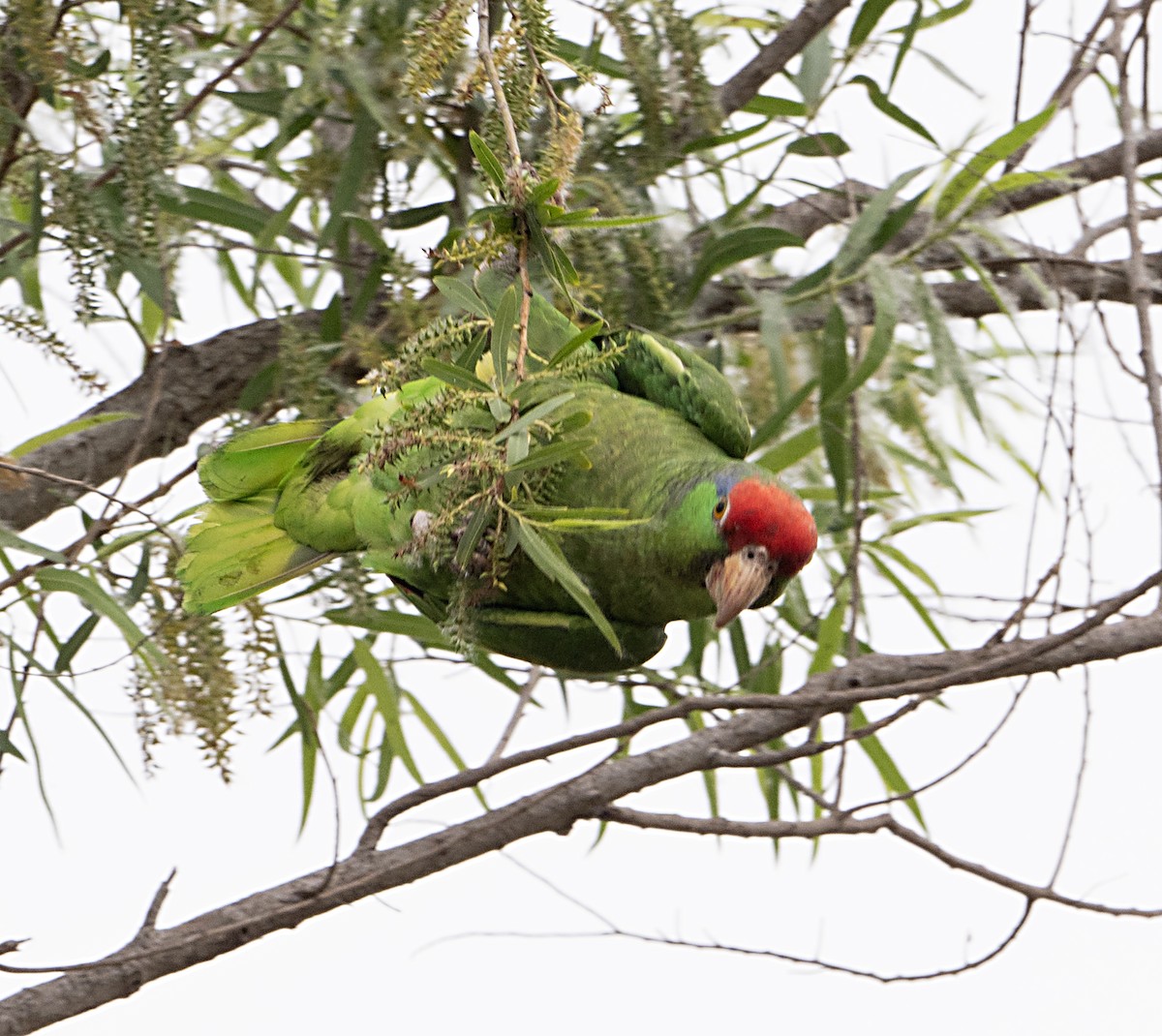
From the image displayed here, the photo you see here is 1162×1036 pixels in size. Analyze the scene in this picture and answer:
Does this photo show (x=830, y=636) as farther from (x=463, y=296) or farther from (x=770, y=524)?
(x=463, y=296)

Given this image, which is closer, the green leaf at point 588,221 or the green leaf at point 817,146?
the green leaf at point 588,221

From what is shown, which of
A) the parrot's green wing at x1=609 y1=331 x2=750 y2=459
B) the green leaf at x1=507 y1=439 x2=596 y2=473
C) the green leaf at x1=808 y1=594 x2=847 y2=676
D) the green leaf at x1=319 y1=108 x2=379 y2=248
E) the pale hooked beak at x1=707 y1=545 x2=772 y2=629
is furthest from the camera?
the green leaf at x1=808 y1=594 x2=847 y2=676

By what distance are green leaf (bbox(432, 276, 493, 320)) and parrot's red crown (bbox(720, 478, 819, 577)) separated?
327 millimetres

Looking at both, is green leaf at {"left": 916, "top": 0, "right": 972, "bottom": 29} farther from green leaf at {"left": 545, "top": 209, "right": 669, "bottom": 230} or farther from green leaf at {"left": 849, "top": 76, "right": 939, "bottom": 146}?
green leaf at {"left": 545, "top": 209, "right": 669, "bottom": 230}

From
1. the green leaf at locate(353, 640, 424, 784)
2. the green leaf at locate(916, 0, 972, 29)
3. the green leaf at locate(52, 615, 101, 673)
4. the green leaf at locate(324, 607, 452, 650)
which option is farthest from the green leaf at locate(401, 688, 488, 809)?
the green leaf at locate(916, 0, 972, 29)

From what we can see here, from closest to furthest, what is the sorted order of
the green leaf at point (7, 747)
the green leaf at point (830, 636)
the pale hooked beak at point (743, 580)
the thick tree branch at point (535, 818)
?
1. the pale hooked beak at point (743, 580)
2. the thick tree branch at point (535, 818)
3. the green leaf at point (7, 747)
4. the green leaf at point (830, 636)

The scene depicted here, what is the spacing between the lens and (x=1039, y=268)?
5.76ft

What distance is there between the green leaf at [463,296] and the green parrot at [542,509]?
5cm

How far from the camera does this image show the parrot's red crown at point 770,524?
110 cm

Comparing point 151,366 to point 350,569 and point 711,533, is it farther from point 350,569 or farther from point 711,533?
point 711,533

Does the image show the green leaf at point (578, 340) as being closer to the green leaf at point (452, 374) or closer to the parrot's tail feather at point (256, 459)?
the green leaf at point (452, 374)

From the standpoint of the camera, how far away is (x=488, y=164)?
80 cm

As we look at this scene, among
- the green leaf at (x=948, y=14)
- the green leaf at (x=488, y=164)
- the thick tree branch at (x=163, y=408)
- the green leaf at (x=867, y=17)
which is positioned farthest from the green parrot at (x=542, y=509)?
the green leaf at (x=948, y=14)

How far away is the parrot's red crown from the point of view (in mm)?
1098
